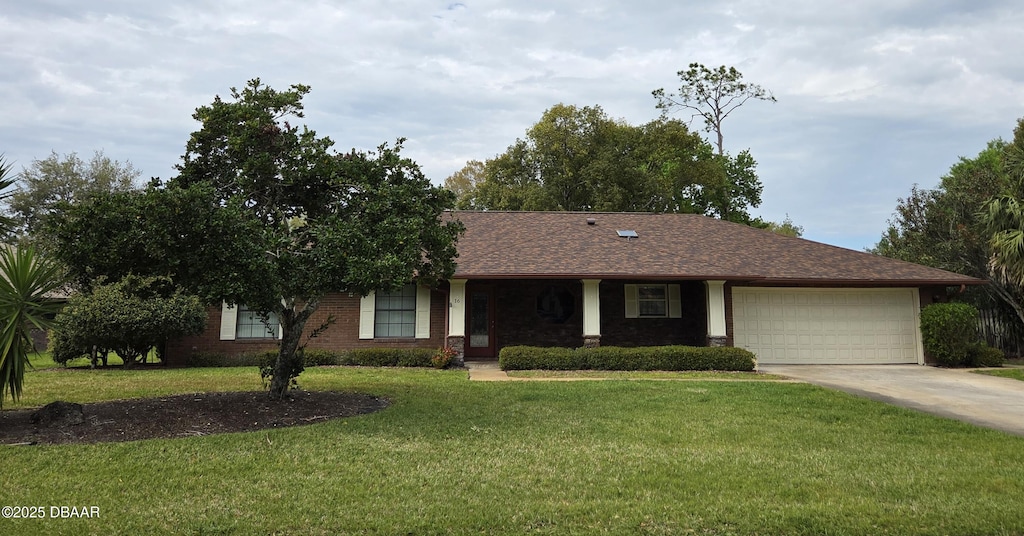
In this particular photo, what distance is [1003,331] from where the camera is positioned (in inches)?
735

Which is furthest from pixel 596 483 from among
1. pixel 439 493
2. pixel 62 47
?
pixel 62 47

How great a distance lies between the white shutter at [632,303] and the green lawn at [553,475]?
327 inches

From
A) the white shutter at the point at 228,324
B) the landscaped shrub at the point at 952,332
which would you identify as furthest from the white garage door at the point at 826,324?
the white shutter at the point at 228,324

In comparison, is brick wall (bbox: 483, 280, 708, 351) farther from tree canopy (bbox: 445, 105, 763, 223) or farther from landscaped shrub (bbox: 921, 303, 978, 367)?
tree canopy (bbox: 445, 105, 763, 223)

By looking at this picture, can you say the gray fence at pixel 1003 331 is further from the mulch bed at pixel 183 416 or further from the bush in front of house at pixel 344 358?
the mulch bed at pixel 183 416

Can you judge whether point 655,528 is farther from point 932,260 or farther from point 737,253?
point 932,260

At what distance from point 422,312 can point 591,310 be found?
489 cm

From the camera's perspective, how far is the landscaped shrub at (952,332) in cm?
1532

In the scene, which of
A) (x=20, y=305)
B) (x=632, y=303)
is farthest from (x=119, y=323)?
(x=632, y=303)

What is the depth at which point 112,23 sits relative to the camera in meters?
10.4

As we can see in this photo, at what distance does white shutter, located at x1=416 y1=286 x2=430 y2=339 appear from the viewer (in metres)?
16.4

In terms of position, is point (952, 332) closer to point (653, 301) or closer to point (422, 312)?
point (653, 301)

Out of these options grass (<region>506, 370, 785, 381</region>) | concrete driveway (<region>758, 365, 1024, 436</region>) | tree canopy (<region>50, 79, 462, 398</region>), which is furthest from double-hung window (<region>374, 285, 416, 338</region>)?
concrete driveway (<region>758, 365, 1024, 436</region>)

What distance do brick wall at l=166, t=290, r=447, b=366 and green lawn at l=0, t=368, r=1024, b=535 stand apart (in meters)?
7.67
